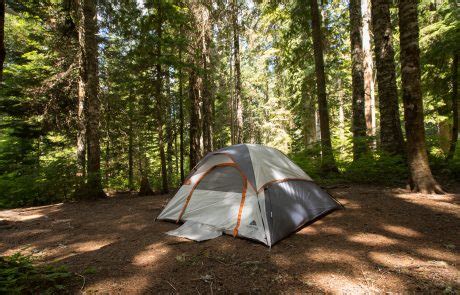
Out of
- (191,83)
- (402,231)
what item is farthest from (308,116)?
(402,231)

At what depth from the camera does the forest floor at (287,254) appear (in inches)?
130

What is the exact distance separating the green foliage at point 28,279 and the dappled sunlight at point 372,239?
4.28 meters

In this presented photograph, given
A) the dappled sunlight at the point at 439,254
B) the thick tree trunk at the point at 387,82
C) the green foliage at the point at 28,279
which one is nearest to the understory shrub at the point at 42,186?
the green foliage at the point at 28,279

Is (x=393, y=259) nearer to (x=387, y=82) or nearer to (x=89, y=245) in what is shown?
(x=89, y=245)

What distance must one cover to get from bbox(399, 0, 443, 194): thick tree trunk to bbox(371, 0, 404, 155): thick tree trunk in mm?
2342

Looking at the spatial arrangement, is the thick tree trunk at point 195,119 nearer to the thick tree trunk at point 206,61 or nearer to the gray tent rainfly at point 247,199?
the thick tree trunk at point 206,61

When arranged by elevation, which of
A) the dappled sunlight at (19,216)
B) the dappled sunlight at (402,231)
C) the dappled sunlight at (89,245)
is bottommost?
the dappled sunlight at (89,245)

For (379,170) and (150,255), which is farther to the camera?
(379,170)

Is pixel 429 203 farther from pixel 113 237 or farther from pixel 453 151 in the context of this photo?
pixel 113 237

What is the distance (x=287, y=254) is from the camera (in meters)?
4.18

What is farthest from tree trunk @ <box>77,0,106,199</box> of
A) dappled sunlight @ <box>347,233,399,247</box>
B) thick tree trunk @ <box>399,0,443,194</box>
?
thick tree trunk @ <box>399,0,443,194</box>

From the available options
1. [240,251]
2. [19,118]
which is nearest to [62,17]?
[19,118]

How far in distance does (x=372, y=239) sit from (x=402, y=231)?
67cm

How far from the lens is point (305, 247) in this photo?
14.5 ft
